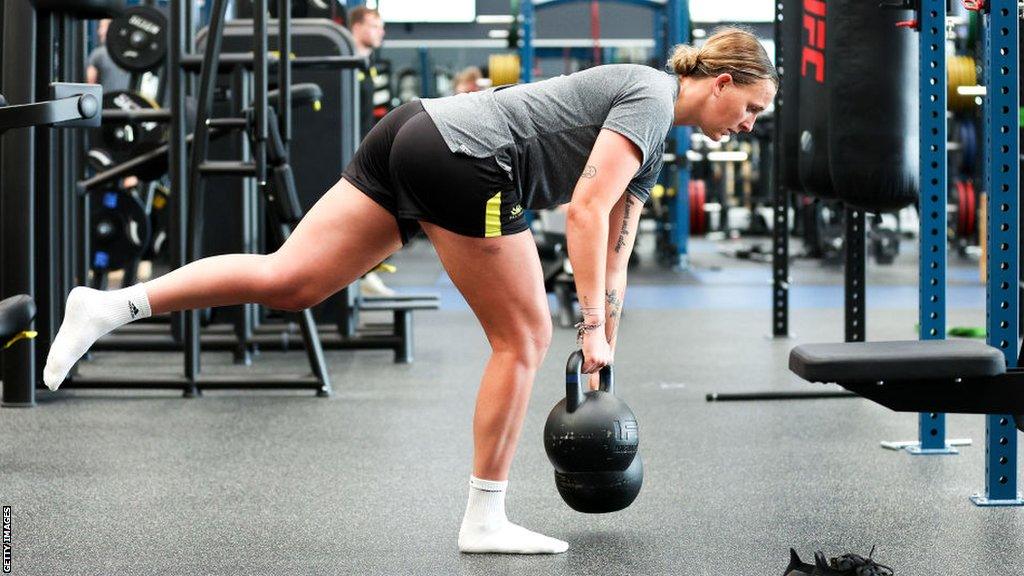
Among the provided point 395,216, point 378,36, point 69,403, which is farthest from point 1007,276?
point 378,36

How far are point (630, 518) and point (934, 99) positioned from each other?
1.25 meters

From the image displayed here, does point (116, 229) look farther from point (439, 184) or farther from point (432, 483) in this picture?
point (439, 184)

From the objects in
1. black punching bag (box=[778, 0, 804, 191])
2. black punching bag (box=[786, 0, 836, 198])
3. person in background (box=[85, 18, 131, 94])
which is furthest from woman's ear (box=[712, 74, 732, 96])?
person in background (box=[85, 18, 131, 94])

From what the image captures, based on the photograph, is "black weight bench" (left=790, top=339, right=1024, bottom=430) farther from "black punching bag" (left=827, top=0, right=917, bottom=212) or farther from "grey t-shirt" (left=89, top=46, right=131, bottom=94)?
"grey t-shirt" (left=89, top=46, right=131, bottom=94)

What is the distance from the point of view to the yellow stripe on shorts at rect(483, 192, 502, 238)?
7.03 ft

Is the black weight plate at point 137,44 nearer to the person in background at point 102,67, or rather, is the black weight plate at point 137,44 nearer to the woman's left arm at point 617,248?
the person in background at point 102,67

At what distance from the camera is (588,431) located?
7.13 feet

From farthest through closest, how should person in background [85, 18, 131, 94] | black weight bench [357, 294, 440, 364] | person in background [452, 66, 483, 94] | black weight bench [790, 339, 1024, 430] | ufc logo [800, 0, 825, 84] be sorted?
person in background [452, 66, 483, 94] < person in background [85, 18, 131, 94] < black weight bench [357, 294, 440, 364] < ufc logo [800, 0, 825, 84] < black weight bench [790, 339, 1024, 430]

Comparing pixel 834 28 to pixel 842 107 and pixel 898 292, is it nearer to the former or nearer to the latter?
pixel 842 107

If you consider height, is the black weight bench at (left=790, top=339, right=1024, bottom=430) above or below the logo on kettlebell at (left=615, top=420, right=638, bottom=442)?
above

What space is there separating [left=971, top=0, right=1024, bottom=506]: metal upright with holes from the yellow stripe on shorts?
3.77ft

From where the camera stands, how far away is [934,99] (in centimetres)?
294

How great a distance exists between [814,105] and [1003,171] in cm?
131

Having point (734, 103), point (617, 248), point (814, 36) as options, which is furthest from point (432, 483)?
point (814, 36)
